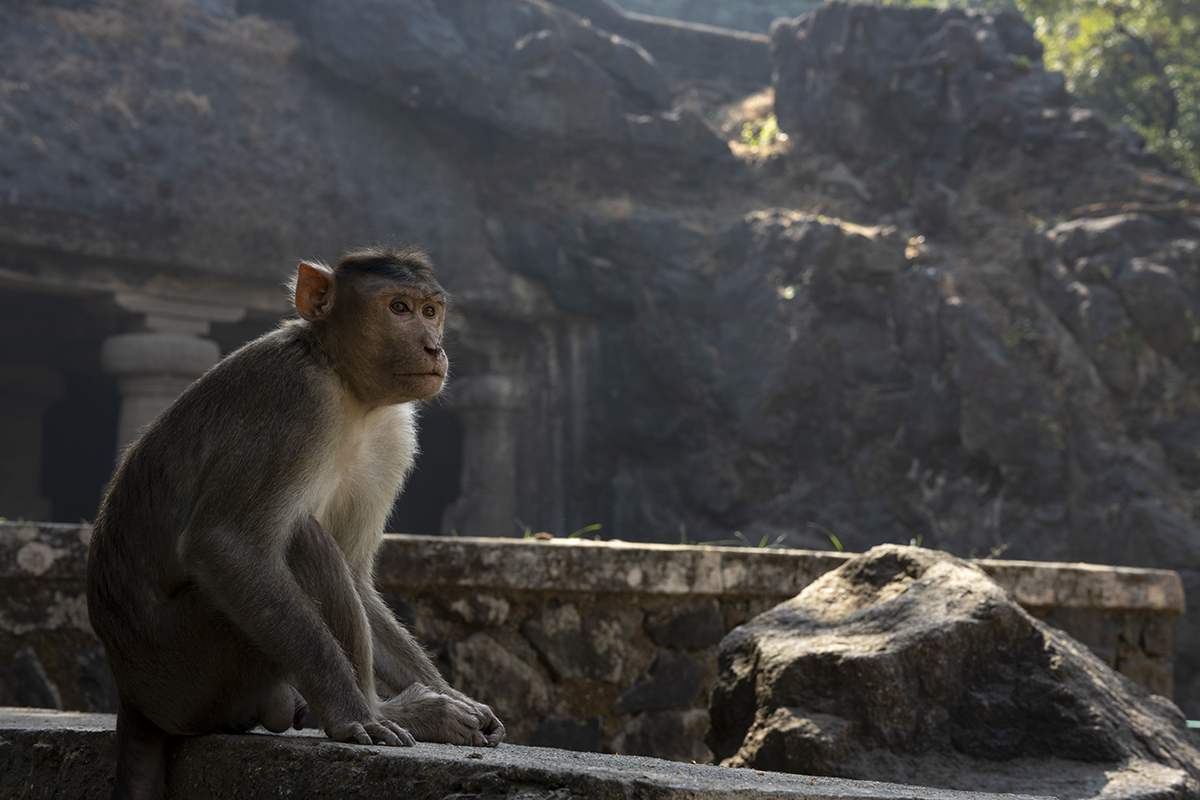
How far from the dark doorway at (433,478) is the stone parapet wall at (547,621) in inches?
322

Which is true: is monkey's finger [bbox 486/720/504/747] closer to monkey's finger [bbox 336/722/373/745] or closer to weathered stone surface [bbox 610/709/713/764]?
monkey's finger [bbox 336/722/373/745]

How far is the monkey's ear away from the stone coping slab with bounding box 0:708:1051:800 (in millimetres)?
873

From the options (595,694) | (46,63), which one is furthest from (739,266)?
(595,694)

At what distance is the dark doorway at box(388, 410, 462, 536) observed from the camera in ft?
40.9

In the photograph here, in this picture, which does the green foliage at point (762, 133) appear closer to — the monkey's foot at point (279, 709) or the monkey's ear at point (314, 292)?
the monkey's ear at point (314, 292)

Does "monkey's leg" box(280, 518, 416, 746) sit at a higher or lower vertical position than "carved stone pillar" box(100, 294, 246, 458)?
lower

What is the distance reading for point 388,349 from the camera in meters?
2.17

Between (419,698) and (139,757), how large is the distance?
530 millimetres

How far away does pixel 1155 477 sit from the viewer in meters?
9.62

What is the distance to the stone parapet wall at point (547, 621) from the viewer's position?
371 cm

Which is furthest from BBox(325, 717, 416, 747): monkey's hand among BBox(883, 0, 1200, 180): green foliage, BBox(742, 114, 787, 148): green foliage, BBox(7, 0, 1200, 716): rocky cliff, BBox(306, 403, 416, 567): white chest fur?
BBox(883, 0, 1200, 180): green foliage

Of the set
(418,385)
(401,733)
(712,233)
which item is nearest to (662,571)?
(418,385)

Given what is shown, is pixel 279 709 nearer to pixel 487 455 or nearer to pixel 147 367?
pixel 147 367

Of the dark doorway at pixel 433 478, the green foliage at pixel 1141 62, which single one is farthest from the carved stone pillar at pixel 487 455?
the green foliage at pixel 1141 62
